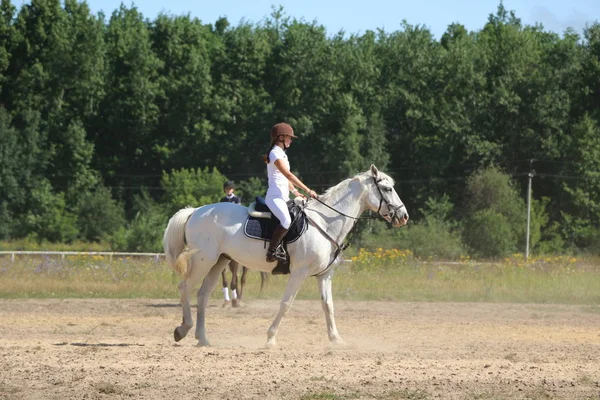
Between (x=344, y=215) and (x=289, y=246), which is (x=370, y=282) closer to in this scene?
(x=344, y=215)

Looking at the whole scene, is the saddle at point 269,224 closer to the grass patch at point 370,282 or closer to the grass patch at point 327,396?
the grass patch at point 327,396

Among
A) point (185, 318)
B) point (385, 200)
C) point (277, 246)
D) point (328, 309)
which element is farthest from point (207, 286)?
point (385, 200)

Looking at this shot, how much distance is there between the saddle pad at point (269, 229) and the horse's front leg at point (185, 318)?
1.22m

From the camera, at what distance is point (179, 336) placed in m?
13.2

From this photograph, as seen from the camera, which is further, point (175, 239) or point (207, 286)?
point (207, 286)

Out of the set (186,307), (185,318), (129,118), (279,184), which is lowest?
(185,318)

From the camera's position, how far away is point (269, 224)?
13.2 meters

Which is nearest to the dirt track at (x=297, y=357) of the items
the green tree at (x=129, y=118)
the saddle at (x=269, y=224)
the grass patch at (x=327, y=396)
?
the grass patch at (x=327, y=396)

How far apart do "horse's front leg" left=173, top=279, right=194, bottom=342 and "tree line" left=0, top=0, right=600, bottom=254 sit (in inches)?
1600

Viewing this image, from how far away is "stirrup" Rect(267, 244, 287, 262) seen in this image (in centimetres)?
1309

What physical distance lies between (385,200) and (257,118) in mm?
48532

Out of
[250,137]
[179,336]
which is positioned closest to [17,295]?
[179,336]

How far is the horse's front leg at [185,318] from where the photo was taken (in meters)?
13.2

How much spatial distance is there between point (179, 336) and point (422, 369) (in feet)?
12.1
